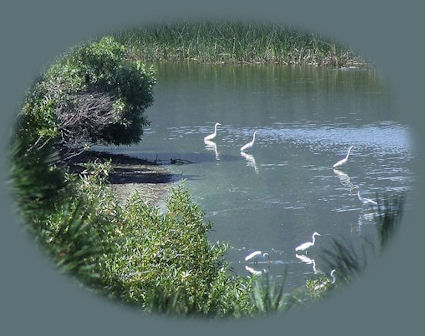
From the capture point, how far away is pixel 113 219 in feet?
20.3

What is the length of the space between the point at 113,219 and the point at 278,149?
1275 cm

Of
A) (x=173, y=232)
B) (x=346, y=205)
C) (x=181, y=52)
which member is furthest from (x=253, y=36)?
(x=173, y=232)

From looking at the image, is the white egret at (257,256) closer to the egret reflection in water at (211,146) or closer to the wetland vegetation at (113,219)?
the wetland vegetation at (113,219)

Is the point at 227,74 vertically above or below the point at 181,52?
below

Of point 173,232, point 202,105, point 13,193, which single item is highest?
point 13,193

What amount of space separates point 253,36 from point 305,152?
355 cm

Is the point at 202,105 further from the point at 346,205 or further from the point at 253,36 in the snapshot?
the point at 346,205

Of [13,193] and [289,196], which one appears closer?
[13,193]

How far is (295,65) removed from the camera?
896 inches

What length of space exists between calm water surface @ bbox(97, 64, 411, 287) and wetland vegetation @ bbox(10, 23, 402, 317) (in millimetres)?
1700

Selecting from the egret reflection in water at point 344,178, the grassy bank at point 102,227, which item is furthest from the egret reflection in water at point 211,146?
the grassy bank at point 102,227

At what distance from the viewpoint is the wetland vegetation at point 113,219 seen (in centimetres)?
298

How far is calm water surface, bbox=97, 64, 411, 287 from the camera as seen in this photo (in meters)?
11.9

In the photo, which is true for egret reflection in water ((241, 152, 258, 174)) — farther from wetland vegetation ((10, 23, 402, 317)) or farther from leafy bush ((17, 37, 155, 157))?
wetland vegetation ((10, 23, 402, 317))
